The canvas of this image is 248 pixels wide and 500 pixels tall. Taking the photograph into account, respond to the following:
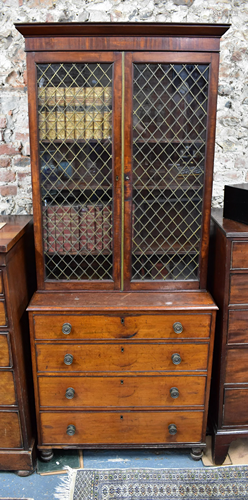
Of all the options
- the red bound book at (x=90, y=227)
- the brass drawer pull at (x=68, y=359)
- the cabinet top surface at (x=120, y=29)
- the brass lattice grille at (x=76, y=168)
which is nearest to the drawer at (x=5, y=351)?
the brass drawer pull at (x=68, y=359)

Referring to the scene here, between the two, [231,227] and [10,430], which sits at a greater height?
[231,227]

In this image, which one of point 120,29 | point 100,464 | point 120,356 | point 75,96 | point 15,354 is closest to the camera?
point 120,29

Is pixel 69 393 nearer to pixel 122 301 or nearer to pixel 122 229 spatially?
pixel 122 301

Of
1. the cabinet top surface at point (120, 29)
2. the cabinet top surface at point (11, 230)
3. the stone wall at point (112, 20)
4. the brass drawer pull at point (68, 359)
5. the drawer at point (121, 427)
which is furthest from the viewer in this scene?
the stone wall at point (112, 20)

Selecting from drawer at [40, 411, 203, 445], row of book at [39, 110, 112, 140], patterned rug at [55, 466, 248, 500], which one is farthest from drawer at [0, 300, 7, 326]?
patterned rug at [55, 466, 248, 500]

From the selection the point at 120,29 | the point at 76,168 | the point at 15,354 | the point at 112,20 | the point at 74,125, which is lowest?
the point at 15,354

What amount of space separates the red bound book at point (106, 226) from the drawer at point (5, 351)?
2.11 ft

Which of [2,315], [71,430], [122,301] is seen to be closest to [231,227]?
[122,301]

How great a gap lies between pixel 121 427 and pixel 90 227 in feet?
3.52

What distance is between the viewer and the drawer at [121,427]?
2.11 m

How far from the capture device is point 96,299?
2.02m

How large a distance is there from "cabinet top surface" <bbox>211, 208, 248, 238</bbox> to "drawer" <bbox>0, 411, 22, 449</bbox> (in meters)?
1.38

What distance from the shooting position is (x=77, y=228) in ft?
6.60

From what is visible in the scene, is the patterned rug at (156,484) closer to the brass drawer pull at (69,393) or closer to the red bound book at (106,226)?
the brass drawer pull at (69,393)
